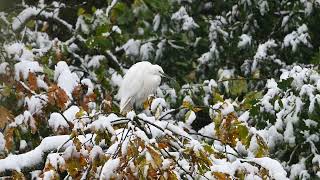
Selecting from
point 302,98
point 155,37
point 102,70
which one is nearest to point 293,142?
point 302,98

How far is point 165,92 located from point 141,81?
8.08 ft

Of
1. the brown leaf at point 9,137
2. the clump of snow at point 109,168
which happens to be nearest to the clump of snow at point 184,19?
the brown leaf at point 9,137

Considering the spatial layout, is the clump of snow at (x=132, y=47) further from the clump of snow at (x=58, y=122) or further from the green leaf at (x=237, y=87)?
the clump of snow at (x=58, y=122)

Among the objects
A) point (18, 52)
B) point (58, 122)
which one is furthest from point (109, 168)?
point (18, 52)

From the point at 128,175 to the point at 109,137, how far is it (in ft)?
1.02

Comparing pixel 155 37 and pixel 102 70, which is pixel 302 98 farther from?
pixel 155 37

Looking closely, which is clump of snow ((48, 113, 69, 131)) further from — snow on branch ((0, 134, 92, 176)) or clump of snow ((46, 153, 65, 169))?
clump of snow ((46, 153, 65, 169))

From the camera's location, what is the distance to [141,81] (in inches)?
188

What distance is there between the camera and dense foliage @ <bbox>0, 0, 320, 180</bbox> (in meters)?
3.29

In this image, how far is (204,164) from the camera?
3.33 metres

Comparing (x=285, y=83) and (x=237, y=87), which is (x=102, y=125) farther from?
(x=237, y=87)

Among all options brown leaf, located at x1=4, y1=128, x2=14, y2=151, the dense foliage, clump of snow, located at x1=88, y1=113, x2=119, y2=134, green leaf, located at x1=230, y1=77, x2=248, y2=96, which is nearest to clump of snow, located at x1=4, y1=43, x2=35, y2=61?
the dense foliage

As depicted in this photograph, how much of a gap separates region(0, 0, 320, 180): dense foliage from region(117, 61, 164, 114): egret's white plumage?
13cm

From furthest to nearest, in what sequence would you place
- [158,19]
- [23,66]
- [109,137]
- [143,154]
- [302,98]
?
[158,19], [302,98], [23,66], [109,137], [143,154]
